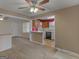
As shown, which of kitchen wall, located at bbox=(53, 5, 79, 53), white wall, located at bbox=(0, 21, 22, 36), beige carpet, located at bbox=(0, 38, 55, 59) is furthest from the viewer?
white wall, located at bbox=(0, 21, 22, 36)

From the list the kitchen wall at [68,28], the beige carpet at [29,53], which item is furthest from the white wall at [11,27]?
the kitchen wall at [68,28]

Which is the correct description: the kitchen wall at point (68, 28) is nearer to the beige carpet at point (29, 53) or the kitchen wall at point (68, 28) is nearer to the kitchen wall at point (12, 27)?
the beige carpet at point (29, 53)

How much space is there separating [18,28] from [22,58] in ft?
28.0

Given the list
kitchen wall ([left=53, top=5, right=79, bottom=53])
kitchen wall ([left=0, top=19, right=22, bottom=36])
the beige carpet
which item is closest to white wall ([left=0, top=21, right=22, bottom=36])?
kitchen wall ([left=0, top=19, right=22, bottom=36])

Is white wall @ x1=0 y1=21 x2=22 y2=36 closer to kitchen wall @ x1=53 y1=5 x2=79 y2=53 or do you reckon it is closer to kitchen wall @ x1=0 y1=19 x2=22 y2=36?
kitchen wall @ x1=0 y1=19 x2=22 y2=36

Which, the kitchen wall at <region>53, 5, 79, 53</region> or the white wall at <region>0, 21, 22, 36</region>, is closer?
the kitchen wall at <region>53, 5, 79, 53</region>

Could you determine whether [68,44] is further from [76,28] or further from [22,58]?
[22,58]

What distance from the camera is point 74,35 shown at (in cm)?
427

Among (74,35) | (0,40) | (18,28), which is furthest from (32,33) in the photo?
(74,35)

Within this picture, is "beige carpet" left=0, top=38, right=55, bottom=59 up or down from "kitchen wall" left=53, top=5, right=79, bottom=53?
down

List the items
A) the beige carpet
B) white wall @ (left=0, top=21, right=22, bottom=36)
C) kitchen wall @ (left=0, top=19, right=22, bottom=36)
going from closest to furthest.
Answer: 1. the beige carpet
2. white wall @ (left=0, top=21, right=22, bottom=36)
3. kitchen wall @ (left=0, top=19, right=22, bottom=36)

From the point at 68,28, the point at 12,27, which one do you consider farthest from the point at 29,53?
the point at 12,27

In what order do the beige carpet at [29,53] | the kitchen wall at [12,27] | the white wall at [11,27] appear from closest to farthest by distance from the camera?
the beige carpet at [29,53] → the white wall at [11,27] → the kitchen wall at [12,27]

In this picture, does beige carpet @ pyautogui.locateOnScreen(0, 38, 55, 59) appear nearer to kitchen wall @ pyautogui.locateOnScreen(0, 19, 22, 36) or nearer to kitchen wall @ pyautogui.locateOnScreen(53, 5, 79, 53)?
kitchen wall @ pyautogui.locateOnScreen(53, 5, 79, 53)
